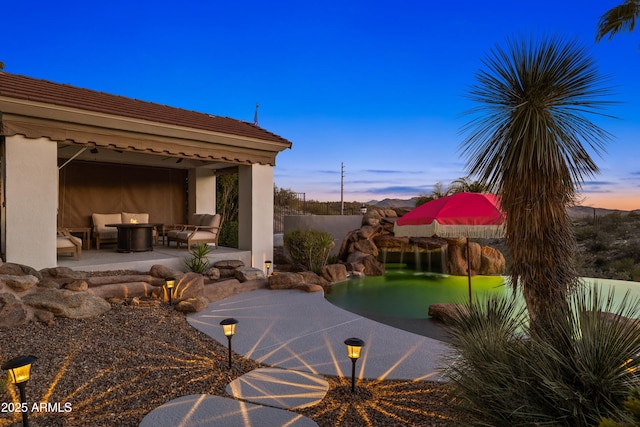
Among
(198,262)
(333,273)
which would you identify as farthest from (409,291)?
(198,262)

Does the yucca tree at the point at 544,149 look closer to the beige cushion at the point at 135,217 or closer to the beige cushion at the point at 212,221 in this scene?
the beige cushion at the point at 212,221

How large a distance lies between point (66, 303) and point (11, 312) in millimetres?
658

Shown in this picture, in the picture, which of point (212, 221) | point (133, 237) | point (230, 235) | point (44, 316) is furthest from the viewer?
point (230, 235)

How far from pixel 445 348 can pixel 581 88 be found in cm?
331

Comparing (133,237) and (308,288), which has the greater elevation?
(133,237)

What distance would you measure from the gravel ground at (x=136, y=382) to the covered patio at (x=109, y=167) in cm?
295

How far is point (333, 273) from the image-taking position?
35.6ft

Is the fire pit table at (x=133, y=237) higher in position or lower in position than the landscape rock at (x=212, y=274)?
higher

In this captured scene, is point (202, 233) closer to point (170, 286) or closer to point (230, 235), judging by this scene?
point (230, 235)

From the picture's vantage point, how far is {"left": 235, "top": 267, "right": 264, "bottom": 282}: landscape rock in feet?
27.8

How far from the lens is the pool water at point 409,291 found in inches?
302

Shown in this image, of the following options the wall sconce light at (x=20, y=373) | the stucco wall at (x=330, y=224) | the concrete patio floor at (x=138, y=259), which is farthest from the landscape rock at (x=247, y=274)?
the stucco wall at (x=330, y=224)

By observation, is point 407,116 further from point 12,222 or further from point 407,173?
point 12,222

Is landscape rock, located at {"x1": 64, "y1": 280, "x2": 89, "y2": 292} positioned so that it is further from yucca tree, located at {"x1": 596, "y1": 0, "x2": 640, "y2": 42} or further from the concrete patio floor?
yucca tree, located at {"x1": 596, "y1": 0, "x2": 640, "y2": 42}
